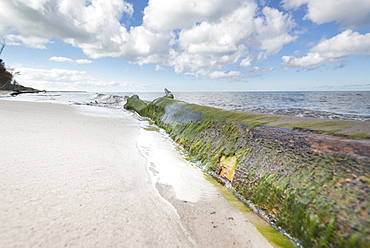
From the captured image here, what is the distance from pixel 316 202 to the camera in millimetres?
1477

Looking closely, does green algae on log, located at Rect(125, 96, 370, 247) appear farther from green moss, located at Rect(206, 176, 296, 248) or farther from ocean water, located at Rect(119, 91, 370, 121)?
ocean water, located at Rect(119, 91, 370, 121)

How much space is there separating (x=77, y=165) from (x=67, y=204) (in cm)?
92

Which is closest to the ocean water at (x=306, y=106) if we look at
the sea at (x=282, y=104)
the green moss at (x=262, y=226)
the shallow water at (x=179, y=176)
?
the sea at (x=282, y=104)

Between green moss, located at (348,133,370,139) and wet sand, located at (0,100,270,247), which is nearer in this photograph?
wet sand, located at (0,100,270,247)

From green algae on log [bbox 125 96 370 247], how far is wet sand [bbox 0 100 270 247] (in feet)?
1.18

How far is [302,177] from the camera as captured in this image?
5.65ft

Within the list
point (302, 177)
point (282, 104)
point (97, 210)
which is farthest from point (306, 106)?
point (97, 210)

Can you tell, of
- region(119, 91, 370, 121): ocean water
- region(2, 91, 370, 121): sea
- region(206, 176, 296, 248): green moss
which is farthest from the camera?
region(2, 91, 370, 121): sea

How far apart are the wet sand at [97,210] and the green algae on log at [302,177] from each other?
14.2 inches

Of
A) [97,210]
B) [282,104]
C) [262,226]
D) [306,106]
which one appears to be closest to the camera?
[97,210]

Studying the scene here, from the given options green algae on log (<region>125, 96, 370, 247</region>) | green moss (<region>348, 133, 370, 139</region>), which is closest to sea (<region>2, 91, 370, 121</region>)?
green moss (<region>348, 133, 370, 139</region>)

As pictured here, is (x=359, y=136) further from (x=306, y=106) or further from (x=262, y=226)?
(x=306, y=106)

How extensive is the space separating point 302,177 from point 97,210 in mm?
1915

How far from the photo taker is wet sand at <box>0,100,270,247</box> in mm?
1159
